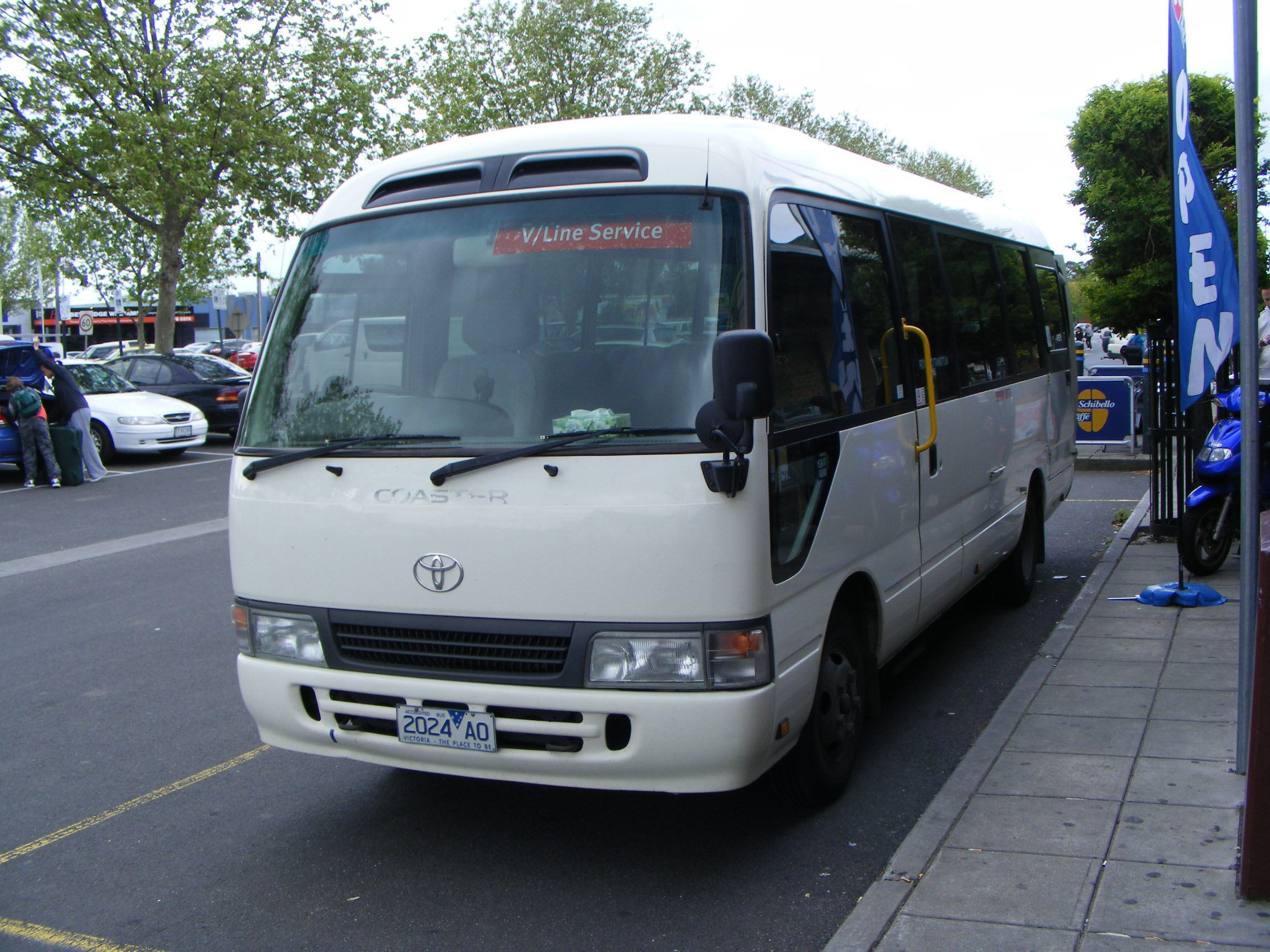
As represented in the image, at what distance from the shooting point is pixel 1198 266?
4.53 metres

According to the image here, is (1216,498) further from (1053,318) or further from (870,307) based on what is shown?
(870,307)

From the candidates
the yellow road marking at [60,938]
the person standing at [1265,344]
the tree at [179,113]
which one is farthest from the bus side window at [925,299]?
the tree at [179,113]

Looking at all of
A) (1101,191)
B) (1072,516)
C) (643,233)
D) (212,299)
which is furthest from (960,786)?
(212,299)

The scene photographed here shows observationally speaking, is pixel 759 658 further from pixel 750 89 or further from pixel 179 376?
pixel 750 89

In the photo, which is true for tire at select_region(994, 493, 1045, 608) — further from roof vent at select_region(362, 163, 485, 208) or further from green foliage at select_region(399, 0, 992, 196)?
green foliage at select_region(399, 0, 992, 196)

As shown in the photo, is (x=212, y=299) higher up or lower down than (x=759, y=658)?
higher up

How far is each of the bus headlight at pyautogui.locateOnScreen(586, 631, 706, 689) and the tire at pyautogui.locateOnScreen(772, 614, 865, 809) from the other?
76 centimetres

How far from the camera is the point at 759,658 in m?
3.66

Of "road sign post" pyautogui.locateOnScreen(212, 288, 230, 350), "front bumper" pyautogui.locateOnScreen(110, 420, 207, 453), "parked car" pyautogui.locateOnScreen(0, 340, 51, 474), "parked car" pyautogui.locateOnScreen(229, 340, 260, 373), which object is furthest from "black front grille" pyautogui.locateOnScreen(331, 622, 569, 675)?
"road sign post" pyautogui.locateOnScreen(212, 288, 230, 350)

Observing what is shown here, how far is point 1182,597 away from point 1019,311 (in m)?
2.09

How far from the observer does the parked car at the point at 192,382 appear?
819 inches

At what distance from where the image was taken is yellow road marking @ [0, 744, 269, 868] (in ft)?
14.4

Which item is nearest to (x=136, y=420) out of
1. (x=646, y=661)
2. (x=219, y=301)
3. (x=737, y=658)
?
(x=646, y=661)

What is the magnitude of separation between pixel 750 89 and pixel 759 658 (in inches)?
1797
